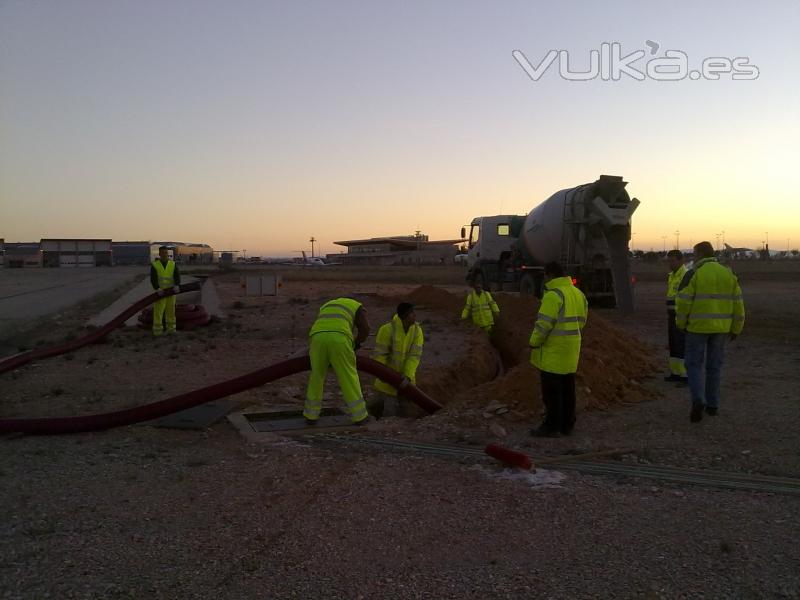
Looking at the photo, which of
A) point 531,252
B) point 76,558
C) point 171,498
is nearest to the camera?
point 76,558

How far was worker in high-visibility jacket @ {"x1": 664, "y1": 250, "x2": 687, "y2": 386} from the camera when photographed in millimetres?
8352

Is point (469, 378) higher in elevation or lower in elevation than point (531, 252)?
lower

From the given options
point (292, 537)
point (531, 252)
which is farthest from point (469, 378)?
point (531, 252)

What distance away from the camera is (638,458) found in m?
5.42

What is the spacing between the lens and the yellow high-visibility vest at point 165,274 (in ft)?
43.1

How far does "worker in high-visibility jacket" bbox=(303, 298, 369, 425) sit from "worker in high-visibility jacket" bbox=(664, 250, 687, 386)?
170 inches

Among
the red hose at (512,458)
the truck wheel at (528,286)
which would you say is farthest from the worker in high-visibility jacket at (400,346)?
the truck wheel at (528,286)

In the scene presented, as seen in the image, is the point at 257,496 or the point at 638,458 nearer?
the point at 257,496

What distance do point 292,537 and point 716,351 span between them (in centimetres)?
480

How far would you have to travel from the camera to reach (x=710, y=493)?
4.55 metres

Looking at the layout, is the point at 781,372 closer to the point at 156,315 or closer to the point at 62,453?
the point at 62,453

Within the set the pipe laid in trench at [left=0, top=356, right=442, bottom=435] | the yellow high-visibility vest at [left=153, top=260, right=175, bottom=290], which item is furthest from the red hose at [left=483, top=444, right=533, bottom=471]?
the yellow high-visibility vest at [left=153, top=260, right=175, bottom=290]

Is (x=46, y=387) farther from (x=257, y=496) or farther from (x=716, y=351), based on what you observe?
(x=716, y=351)

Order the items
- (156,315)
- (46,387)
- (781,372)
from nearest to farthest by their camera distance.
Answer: (46,387) → (781,372) → (156,315)
